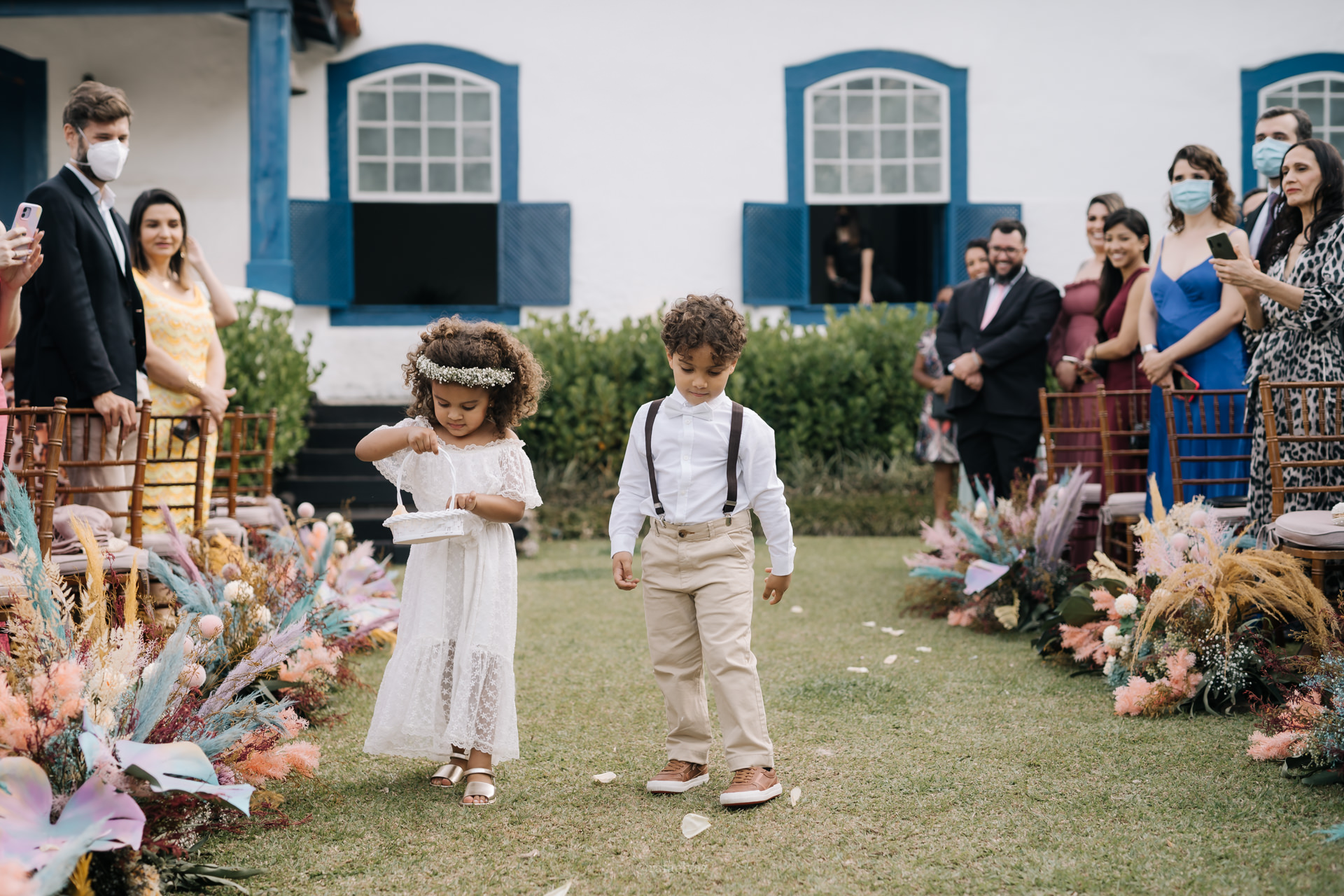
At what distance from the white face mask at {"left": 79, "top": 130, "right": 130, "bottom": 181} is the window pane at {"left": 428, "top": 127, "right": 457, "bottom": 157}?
6.62 m

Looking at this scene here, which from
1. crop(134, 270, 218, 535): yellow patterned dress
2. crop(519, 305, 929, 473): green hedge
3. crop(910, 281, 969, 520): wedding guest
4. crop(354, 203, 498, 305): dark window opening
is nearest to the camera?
crop(134, 270, 218, 535): yellow patterned dress

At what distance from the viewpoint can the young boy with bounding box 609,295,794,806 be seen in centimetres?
313

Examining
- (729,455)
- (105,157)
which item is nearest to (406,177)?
(105,157)

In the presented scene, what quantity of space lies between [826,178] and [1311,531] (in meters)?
7.93

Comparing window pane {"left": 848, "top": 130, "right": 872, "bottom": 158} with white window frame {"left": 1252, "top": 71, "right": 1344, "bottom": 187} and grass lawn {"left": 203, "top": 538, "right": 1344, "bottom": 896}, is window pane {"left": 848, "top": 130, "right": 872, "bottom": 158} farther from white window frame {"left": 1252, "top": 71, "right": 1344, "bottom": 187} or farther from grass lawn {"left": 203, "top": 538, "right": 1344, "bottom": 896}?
grass lawn {"left": 203, "top": 538, "right": 1344, "bottom": 896}

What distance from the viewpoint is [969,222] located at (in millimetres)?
10844

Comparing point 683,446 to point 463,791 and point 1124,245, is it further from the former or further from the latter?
point 1124,245

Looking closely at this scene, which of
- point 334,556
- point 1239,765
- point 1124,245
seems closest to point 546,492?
point 334,556

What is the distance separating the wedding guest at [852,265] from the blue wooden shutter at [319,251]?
15.5 feet

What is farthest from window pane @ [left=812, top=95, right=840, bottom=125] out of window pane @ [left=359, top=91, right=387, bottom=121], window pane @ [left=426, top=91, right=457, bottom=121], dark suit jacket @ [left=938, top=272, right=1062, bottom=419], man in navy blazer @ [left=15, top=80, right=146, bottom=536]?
man in navy blazer @ [left=15, top=80, right=146, bottom=536]

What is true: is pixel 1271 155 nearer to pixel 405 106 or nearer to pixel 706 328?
pixel 706 328

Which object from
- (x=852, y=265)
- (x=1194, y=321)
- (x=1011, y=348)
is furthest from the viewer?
(x=852, y=265)

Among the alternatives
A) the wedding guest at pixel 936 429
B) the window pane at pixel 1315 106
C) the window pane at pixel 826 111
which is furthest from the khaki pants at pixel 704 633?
the window pane at pixel 1315 106

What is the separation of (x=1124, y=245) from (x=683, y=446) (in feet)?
11.4
